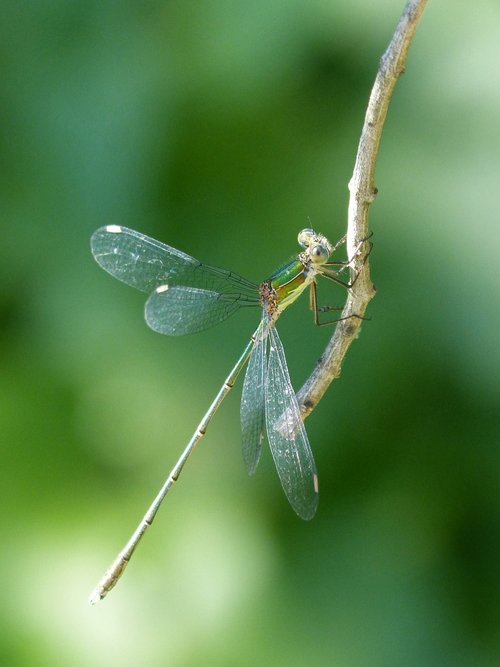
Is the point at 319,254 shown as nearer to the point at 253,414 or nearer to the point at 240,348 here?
the point at 253,414

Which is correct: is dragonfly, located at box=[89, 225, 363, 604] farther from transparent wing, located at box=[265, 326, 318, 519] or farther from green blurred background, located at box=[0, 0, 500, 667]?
green blurred background, located at box=[0, 0, 500, 667]

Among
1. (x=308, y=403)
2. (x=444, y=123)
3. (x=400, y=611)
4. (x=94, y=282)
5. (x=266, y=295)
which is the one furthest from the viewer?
(x=94, y=282)

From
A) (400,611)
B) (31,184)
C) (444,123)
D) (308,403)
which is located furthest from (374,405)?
(31,184)

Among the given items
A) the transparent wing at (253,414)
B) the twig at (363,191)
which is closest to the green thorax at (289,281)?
the transparent wing at (253,414)

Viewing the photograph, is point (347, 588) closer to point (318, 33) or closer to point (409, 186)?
point (409, 186)

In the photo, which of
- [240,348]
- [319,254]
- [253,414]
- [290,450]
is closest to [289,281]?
[319,254]

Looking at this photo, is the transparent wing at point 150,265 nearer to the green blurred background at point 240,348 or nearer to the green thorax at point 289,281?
the green thorax at point 289,281

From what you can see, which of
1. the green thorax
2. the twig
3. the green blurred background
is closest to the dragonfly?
the green thorax
